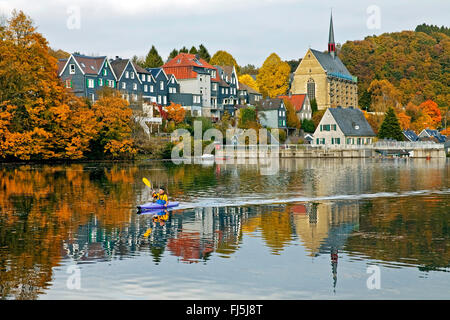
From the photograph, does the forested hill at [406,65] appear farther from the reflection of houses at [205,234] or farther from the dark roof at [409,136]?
the reflection of houses at [205,234]

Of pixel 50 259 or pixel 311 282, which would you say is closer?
pixel 311 282

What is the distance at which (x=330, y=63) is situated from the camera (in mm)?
152125

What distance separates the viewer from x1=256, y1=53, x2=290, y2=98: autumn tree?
139 metres

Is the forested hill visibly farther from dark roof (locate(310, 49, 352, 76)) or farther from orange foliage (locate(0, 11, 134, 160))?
orange foliage (locate(0, 11, 134, 160))

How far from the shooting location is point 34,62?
68.2 meters

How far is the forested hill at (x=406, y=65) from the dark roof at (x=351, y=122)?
4116 centimetres

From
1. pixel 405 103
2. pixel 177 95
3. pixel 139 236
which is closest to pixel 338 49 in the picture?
pixel 405 103

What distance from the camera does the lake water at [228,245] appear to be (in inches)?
618

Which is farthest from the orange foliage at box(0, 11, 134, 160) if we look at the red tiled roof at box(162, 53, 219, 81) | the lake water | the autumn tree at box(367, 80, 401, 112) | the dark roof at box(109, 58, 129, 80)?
the autumn tree at box(367, 80, 401, 112)

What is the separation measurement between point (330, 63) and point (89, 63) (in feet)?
255

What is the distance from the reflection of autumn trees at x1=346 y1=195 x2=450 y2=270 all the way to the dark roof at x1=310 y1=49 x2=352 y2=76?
11773 centimetres

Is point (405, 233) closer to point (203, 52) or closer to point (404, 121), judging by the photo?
point (404, 121)

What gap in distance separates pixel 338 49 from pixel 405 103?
3159cm
